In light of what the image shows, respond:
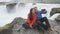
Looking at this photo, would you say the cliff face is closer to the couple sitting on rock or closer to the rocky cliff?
the couple sitting on rock

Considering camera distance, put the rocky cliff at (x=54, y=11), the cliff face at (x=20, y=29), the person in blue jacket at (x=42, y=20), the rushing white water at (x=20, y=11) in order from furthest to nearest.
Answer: the rushing white water at (x=20, y=11)
the rocky cliff at (x=54, y=11)
the cliff face at (x=20, y=29)
the person in blue jacket at (x=42, y=20)

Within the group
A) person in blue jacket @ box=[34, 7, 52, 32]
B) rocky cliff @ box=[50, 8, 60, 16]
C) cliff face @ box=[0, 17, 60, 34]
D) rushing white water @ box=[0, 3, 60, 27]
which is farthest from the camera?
rushing white water @ box=[0, 3, 60, 27]

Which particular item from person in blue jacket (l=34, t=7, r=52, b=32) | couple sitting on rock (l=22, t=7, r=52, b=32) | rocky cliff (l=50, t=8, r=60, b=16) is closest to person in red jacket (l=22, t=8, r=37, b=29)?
couple sitting on rock (l=22, t=7, r=52, b=32)

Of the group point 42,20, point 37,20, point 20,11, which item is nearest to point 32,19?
point 37,20

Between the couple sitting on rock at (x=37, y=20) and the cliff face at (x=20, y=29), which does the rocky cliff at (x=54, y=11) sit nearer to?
the cliff face at (x=20, y=29)

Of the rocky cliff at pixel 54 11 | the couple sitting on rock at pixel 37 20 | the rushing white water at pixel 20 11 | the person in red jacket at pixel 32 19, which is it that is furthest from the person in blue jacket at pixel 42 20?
the rushing white water at pixel 20 11

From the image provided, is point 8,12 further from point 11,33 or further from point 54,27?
point 54,27

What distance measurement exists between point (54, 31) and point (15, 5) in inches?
109

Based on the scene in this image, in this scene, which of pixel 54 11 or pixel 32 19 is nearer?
pixel 32 19

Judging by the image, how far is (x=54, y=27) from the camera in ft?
19.5

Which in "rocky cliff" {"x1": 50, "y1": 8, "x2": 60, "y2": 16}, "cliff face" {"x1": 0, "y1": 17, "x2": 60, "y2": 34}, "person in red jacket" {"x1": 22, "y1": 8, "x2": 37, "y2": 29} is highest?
"person in red jacket" {"x1": 22, "y1": 8, "x2": 37, "y2": 29}

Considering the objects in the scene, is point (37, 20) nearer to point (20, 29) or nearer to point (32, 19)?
point (32, 19)

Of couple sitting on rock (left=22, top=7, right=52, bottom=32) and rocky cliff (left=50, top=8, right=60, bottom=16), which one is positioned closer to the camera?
couple sitting on rock (left=22, top=7, right=52, bottom=32)

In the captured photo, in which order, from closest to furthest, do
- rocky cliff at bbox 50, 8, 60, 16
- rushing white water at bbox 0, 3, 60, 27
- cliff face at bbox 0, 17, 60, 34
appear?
cliff face at bbox 0, 17, 60, 34, rocky cliff at bbox 50, 8, 60, 16, rushing white water at bbox 0, 3, 60, 27
